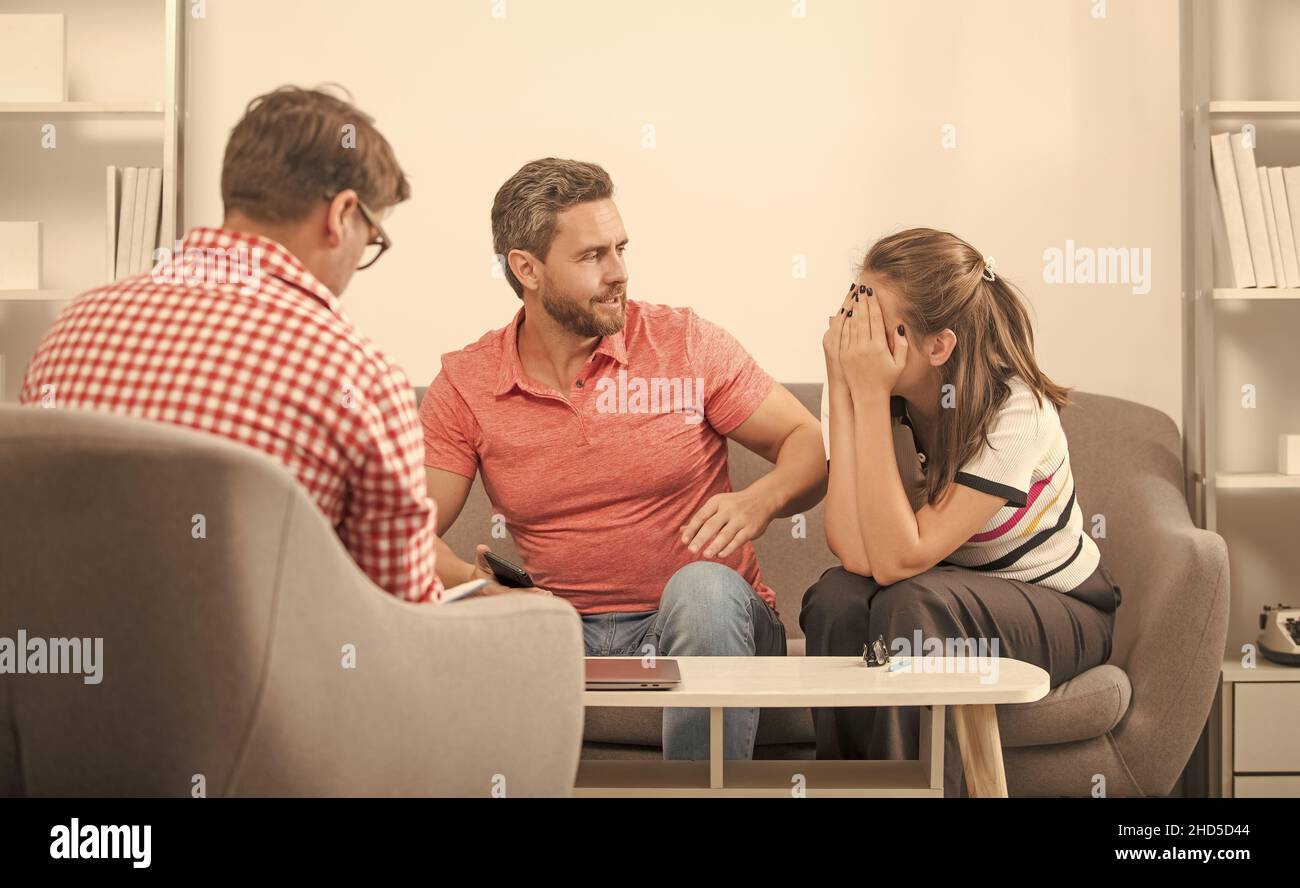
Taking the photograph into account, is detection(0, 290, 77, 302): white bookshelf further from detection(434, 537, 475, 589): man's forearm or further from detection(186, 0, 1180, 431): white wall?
detection(434, 537, 475, 589): man's forearm

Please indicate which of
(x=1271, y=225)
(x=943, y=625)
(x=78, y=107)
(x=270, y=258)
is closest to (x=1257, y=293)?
(x=1271, y=225)

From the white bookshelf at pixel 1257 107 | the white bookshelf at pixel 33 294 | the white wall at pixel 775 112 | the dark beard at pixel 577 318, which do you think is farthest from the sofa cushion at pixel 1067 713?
the white bookshelf at pixel 33 294

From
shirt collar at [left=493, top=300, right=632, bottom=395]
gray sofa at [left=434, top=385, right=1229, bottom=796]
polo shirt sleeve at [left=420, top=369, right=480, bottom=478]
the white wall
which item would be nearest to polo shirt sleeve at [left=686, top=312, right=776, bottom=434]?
shirt collar at [left=493, top=300, right=632, bottom=395]

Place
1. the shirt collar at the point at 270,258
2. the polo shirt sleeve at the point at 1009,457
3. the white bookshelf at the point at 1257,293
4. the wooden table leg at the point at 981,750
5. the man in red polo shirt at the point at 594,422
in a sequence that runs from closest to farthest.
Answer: the shirt collar at the point at 270,258 < the wooden table leg at the point at 981,750 < the polo shirt sleeve at the point at 1009,457 < the man in red polo shirt at the point at 594,422 < the white bookshelf at the point at 1257,293

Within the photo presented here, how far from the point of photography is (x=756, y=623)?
6.68 ft

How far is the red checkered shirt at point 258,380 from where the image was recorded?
3.77 feet

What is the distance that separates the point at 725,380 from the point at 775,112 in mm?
870

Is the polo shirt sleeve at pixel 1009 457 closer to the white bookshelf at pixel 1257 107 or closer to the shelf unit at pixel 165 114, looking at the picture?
the white bookshelf at pixel 1257 107

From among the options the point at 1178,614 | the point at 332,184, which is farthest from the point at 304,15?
the point at 1178,614

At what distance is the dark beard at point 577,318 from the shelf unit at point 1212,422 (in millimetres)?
1233

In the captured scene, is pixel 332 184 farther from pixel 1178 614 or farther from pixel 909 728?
pixel 1178 614

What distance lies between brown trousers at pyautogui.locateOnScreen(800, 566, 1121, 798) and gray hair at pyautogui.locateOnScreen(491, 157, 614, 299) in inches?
30.9

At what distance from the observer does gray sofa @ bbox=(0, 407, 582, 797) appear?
105 cm

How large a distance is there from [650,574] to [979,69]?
142 centimetres
